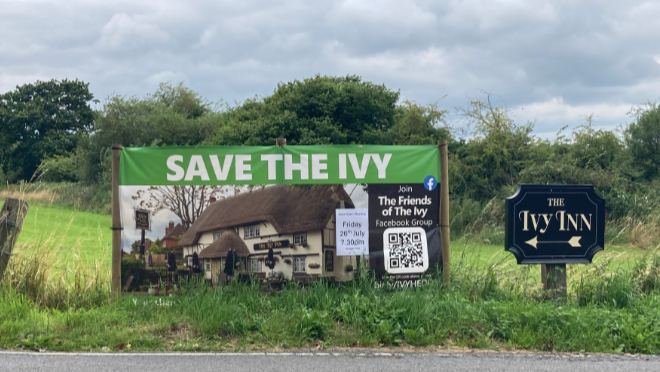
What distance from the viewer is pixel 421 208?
747 cm

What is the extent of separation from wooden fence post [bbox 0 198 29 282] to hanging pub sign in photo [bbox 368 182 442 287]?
470 cm

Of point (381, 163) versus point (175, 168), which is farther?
point (381, 163)

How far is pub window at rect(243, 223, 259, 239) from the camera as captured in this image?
7293 millimetres

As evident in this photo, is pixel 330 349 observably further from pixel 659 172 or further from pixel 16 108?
pixel 16 108

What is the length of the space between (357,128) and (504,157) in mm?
7882

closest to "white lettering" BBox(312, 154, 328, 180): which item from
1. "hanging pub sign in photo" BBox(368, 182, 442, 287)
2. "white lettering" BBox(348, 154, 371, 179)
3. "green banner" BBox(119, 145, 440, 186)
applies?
"green banner" BBox(119, 145, 440, 186)

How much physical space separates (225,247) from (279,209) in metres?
0.89

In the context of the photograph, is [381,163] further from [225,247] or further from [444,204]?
[225,247]

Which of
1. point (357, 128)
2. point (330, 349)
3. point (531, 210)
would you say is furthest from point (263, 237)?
point (357, 128)

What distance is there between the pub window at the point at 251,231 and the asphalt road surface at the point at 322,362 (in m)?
2.21

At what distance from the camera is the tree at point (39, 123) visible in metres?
51.6

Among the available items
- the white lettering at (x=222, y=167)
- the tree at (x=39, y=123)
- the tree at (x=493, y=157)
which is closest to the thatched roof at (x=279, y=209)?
the white lettering at (x=222, y=167)

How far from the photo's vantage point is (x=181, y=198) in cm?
724

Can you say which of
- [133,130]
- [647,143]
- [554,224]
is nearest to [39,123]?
[133,130]
